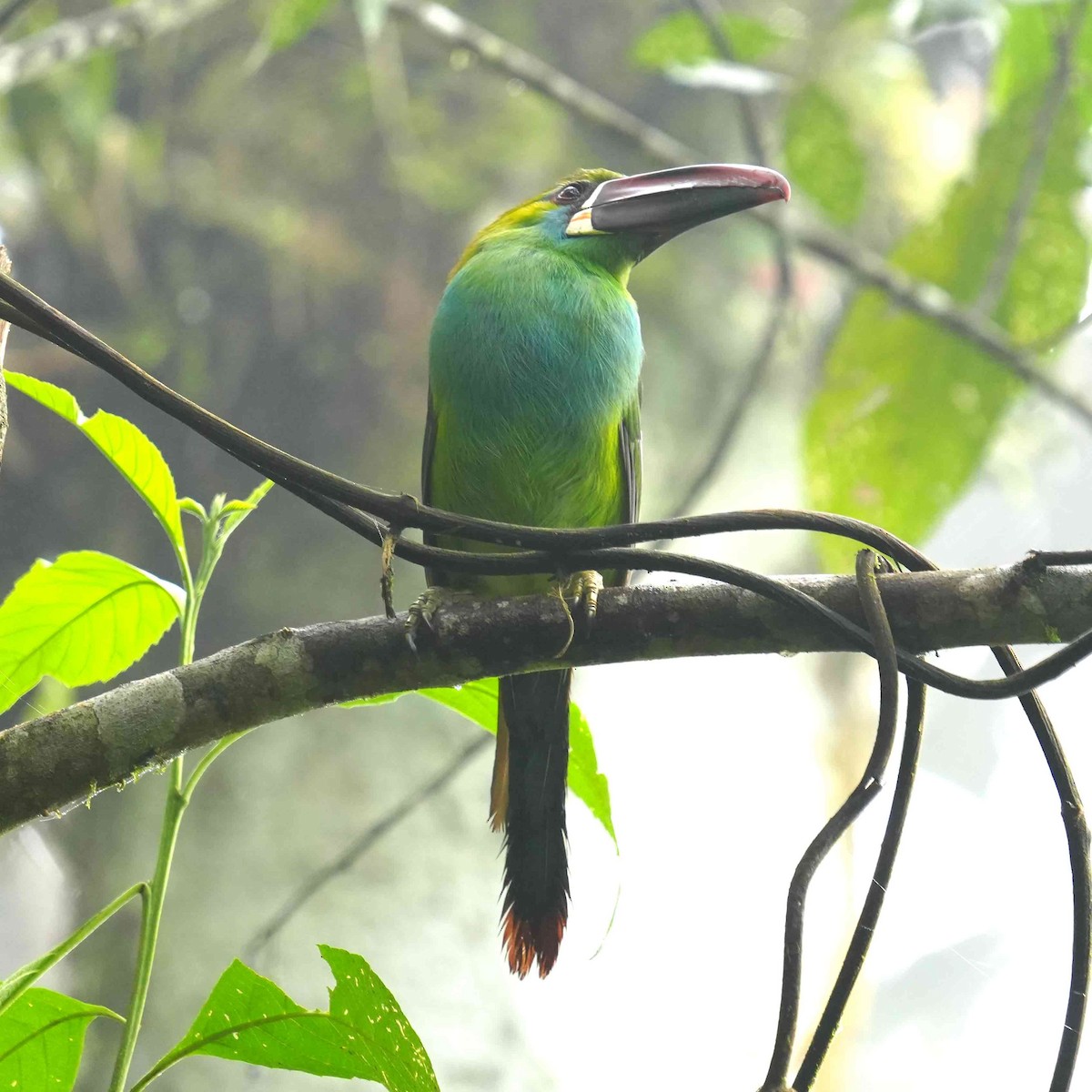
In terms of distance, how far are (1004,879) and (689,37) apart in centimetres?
181

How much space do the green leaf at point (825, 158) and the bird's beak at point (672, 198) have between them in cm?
72

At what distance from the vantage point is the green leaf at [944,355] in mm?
1769

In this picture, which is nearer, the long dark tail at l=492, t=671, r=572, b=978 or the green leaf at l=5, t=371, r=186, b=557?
the green leaf at l=5, t=371, r=186, b=557

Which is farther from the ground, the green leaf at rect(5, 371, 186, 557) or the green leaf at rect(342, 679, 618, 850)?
the green leaf at rect(5, 371, 186, 557)

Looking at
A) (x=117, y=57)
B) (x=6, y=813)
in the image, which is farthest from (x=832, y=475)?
(x=117, y=57)

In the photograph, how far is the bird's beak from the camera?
4.34ft

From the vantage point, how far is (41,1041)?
85 cm

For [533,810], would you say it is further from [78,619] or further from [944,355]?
[944,355]

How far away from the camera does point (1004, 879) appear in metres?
2.12

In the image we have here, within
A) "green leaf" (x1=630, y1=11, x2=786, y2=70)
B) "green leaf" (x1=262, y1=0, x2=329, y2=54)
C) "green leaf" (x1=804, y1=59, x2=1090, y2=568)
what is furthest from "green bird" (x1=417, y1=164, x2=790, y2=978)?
"green leaf" (x1=630, y1=11, x2=786, y2=70)

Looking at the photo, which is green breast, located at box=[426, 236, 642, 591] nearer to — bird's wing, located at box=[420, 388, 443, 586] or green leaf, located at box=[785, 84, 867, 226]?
bird's wing, located at box=[420, 388, 443, 586]

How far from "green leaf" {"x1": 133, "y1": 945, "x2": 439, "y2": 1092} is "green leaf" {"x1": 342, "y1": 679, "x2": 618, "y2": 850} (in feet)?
0.74

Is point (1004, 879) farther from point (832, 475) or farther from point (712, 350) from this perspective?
point (712, 350)

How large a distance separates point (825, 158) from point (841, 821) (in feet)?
6.21
